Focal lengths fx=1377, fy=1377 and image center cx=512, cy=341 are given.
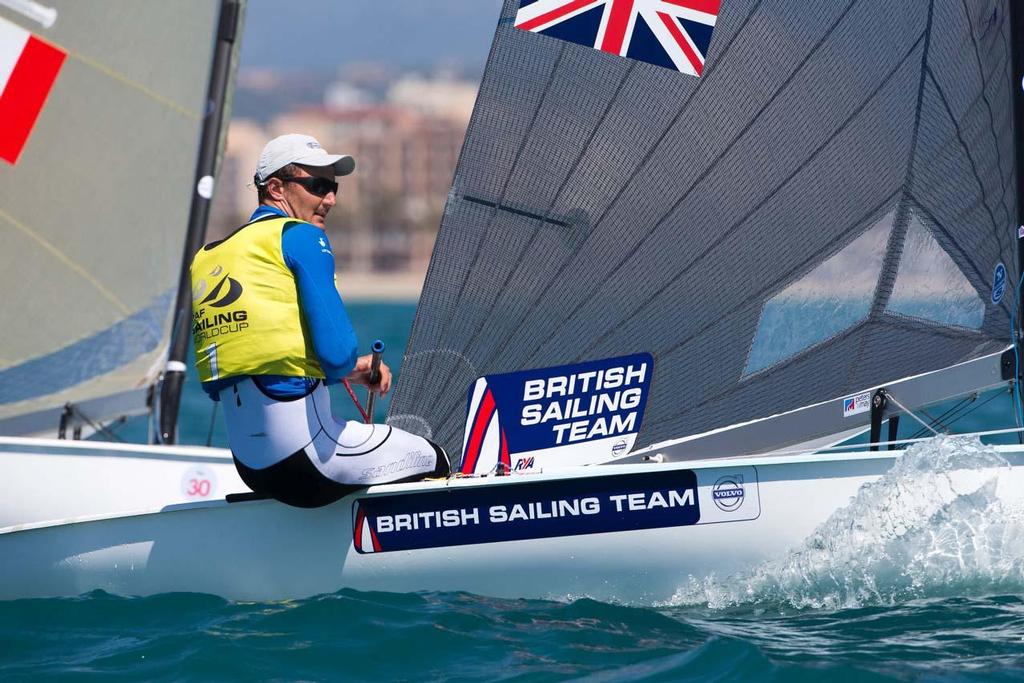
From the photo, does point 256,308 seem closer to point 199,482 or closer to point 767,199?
point 767,199

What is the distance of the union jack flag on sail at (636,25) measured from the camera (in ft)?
10.1

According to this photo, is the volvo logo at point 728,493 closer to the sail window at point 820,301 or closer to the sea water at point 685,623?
the sea water at point 685,623

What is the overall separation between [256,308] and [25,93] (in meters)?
1.88

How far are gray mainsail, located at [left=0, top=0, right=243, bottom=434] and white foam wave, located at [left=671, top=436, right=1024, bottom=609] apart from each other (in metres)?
2.47

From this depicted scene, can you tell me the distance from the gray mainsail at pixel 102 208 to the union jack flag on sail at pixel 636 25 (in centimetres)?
175

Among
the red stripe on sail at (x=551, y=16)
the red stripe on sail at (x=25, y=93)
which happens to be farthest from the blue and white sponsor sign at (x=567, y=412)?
the red stripe on sail at (x=25, y=93)

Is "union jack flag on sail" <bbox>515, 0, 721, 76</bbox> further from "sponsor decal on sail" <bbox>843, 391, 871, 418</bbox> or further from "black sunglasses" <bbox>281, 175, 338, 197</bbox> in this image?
"sponsor decal on sail" <bbox>843, 391, 871, 418</bbox>

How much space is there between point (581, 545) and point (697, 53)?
1132 mm

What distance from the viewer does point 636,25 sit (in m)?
3.08

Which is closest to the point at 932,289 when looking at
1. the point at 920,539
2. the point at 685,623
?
the point at 920,539

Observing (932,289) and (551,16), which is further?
(932,289)

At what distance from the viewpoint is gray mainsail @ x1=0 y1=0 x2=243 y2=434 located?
4.27 metres

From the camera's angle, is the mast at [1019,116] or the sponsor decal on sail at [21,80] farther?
the sponsor decal on sail at [21,80]

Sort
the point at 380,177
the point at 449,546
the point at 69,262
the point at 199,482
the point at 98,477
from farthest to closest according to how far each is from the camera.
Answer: the point at 380,177 < the point at 69,262 < the point at 199,482 < the point at 98,477 < the point at 449,546
